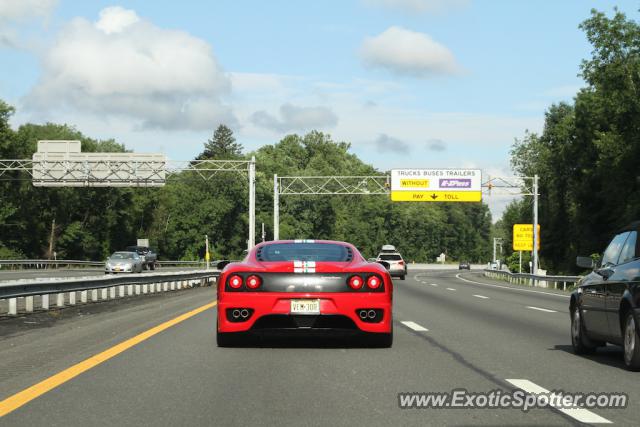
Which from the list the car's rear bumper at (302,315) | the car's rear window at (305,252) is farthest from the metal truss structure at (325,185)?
the car's rear bumper at (302,315)

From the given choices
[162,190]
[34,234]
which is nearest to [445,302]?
[34,234]

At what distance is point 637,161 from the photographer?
6247cm

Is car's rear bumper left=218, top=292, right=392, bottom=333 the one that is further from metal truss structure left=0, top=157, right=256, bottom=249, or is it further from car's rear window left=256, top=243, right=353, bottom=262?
metal truss structure left=0, top=157, right=256, bottom=249

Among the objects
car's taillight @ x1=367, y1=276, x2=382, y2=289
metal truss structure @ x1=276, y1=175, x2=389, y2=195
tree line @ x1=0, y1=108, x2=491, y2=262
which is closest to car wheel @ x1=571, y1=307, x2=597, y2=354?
car's taillight @ x1=367, y1=276, x2=382, y2=289

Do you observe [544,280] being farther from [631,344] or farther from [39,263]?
[631,344]

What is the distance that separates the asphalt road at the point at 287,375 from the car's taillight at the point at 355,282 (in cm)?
73

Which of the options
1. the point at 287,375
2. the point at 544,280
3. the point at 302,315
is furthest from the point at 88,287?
the point at 544,280

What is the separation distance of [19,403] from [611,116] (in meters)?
61.6

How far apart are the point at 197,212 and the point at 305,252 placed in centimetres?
10655

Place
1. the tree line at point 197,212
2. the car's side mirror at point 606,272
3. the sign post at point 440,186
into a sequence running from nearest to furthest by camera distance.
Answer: the car's side mirror at point 606,272 → the sign post at point 440,186 → the tree line at point 197,212

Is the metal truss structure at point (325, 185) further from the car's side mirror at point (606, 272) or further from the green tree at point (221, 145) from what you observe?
the car's side mirror at point (606, 272)

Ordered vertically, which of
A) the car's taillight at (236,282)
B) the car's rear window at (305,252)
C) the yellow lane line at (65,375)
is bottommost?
the yellow lane line at (65,375)

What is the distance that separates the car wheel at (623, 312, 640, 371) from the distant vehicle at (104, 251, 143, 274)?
145 feet

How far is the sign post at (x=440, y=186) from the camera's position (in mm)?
62000
